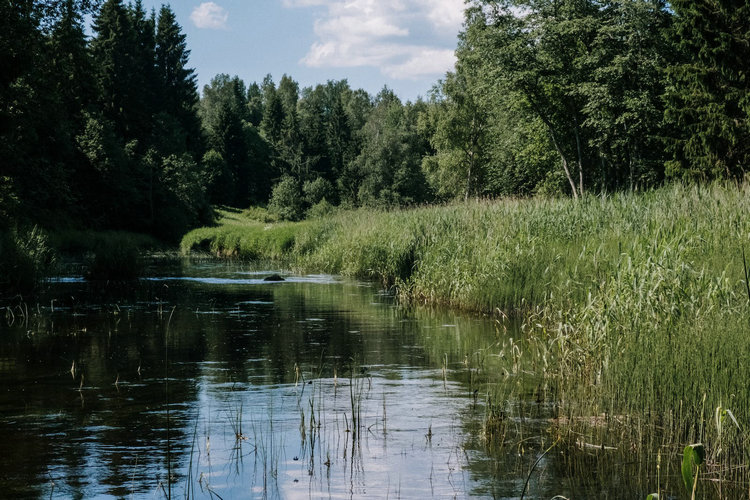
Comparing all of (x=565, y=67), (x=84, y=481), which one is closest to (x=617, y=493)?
(x=84, y=481)

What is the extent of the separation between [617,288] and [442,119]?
178 feet

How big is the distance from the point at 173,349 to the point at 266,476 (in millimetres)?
6547

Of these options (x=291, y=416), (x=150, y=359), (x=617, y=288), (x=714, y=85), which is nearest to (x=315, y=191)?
(x=714, y=85)

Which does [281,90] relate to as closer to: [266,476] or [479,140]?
[479,140]

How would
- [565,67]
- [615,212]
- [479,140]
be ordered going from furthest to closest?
[479,140]
[565,67]
[615,212]

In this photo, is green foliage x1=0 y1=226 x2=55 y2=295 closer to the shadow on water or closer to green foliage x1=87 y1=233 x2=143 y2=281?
green foliage x1=87 y1=233 x2=143 y2=281

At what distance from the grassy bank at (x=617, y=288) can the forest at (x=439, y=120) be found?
286 inches

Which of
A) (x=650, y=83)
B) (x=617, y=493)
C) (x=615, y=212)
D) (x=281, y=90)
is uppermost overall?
(x=281, y=90)

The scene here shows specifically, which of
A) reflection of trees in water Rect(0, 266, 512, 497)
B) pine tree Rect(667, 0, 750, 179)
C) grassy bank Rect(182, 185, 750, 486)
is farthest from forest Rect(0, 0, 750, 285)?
grassy bank Rect(182, 185, 750, 486)

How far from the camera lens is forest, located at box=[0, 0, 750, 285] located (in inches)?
1014

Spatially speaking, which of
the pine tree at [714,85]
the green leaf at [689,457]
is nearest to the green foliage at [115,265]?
the green leaf at [689,457]

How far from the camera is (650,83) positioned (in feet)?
121

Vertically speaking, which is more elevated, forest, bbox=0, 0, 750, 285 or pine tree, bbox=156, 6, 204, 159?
pine tree, bbox=156, 6, 204, 159

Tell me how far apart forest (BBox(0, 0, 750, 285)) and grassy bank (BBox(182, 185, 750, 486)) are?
728 centimetres
